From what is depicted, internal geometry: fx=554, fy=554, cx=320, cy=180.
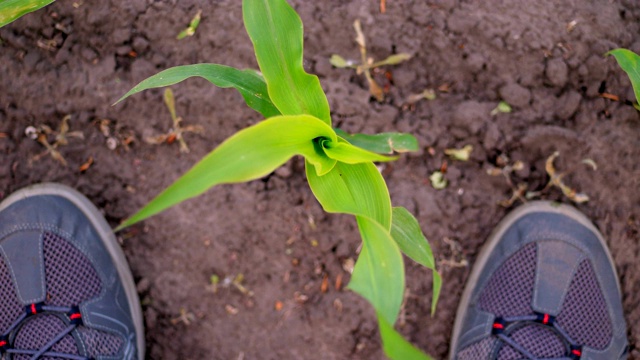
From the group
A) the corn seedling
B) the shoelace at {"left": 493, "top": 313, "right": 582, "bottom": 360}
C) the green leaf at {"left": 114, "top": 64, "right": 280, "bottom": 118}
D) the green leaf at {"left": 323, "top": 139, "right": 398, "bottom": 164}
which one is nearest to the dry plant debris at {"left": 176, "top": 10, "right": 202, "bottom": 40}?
the corn seedling

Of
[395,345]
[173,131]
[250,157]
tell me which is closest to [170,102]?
[173,131]

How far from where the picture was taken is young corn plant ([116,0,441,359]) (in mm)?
643

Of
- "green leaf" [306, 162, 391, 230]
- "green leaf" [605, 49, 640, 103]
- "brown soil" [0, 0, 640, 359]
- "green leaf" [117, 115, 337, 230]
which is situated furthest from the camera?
"brown soil" [0, 0, 640, 359]

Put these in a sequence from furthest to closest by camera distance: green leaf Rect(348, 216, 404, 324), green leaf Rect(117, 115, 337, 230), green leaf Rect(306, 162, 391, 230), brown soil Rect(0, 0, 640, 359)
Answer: brown soil Rect(0, 0, 640, 359) → green leaf Rect(306, 162, 391, 230) → green leaf Rect(348, 216, 404, 324) → green leaf Rect(117, 115, 337, 230)

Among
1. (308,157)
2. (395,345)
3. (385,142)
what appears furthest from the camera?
(385,142)

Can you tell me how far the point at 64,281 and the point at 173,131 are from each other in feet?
1.52

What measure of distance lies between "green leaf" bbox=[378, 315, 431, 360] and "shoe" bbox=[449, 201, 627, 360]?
2.46 ft

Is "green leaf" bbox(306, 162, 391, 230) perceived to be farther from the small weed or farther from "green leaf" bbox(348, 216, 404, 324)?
the small weed

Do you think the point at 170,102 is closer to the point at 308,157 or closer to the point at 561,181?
the point at 308,157

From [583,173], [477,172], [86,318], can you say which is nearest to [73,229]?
[86,318]

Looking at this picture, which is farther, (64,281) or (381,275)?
(64,281)

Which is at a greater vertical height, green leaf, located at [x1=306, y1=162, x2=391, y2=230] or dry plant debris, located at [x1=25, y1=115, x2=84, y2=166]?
green leaf, located at [x1=306, y1=162, x2=391, y2=230]

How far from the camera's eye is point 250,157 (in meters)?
0.65

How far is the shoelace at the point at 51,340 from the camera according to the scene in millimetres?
1321
